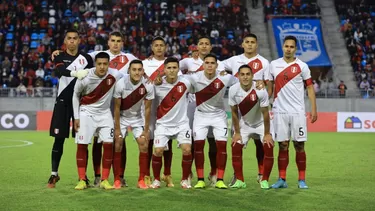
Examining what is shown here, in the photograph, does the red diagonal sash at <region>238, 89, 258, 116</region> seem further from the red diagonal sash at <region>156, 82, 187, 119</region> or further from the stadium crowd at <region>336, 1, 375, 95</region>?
the stadium crowd at <region>336, 1, 375, 95</region>

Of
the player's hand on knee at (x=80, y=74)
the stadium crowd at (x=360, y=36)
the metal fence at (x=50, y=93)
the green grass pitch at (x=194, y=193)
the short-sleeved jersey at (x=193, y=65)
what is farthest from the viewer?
the stadium crowd at (x=360, y=36)

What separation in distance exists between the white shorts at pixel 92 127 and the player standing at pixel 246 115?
1829mm

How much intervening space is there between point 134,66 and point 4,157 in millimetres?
6971

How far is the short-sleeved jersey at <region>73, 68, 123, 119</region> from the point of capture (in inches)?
387

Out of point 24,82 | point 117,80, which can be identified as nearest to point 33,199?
point 117,80

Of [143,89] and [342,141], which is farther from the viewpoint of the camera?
[342,141]

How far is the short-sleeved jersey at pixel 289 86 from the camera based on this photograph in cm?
1002

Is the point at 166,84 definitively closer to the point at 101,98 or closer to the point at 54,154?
the point at 101,98

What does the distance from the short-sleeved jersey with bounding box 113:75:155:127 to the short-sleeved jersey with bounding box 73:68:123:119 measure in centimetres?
12

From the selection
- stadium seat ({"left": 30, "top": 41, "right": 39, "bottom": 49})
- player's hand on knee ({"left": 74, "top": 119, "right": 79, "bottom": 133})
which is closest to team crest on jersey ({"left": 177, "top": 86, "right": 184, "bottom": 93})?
player's hand on knee ({"left": 74, "top": 119, "right": 79, "bottom": 133})

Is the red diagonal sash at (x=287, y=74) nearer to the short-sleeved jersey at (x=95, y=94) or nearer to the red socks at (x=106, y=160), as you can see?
the short-sleeved jersey at (x=95, y=94)

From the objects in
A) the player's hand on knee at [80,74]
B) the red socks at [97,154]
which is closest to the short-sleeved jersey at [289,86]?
the red socks at [97,154]

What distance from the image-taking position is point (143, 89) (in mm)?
10000

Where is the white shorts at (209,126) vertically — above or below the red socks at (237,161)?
above
